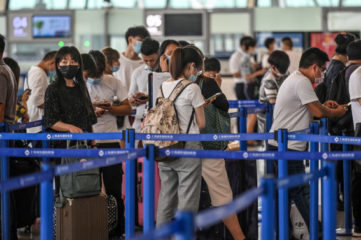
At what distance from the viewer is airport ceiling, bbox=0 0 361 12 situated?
15.9 m

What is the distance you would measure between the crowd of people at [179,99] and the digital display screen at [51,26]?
28.0ft

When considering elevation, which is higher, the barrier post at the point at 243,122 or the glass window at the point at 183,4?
the glass window at the point at 183,4

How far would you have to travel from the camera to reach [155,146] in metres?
4.29

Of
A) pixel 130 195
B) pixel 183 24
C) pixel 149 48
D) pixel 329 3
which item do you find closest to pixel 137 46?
pixel 149 48

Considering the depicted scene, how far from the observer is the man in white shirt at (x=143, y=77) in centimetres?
614

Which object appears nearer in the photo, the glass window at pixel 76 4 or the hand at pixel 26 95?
the hand at pixel 26 95

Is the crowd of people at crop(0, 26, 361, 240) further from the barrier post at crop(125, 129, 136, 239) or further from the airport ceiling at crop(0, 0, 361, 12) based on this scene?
the airport ceiling at crop(0, 0, 361, 12)

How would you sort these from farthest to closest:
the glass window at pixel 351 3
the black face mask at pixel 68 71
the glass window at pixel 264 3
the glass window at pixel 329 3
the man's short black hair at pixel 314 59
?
the glass window at pixel 264 3, the glass window at pixel 329 3, the glass window at pixel 351 3, the man's short black hair at pixel 314 59, the black face mask at pixel 68 71

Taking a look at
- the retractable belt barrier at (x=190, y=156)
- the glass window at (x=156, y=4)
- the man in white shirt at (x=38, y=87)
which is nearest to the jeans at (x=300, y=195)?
the retractable belt barrier at (x=190, y=156)

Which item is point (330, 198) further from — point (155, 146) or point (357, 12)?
point (357, 12)

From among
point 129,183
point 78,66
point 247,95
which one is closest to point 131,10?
point 247,95

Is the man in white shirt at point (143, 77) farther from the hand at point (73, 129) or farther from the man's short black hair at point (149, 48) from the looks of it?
the hand at point (73, 129)

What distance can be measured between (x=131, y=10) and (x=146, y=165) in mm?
11939

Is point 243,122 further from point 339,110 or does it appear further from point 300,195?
point 300,195
